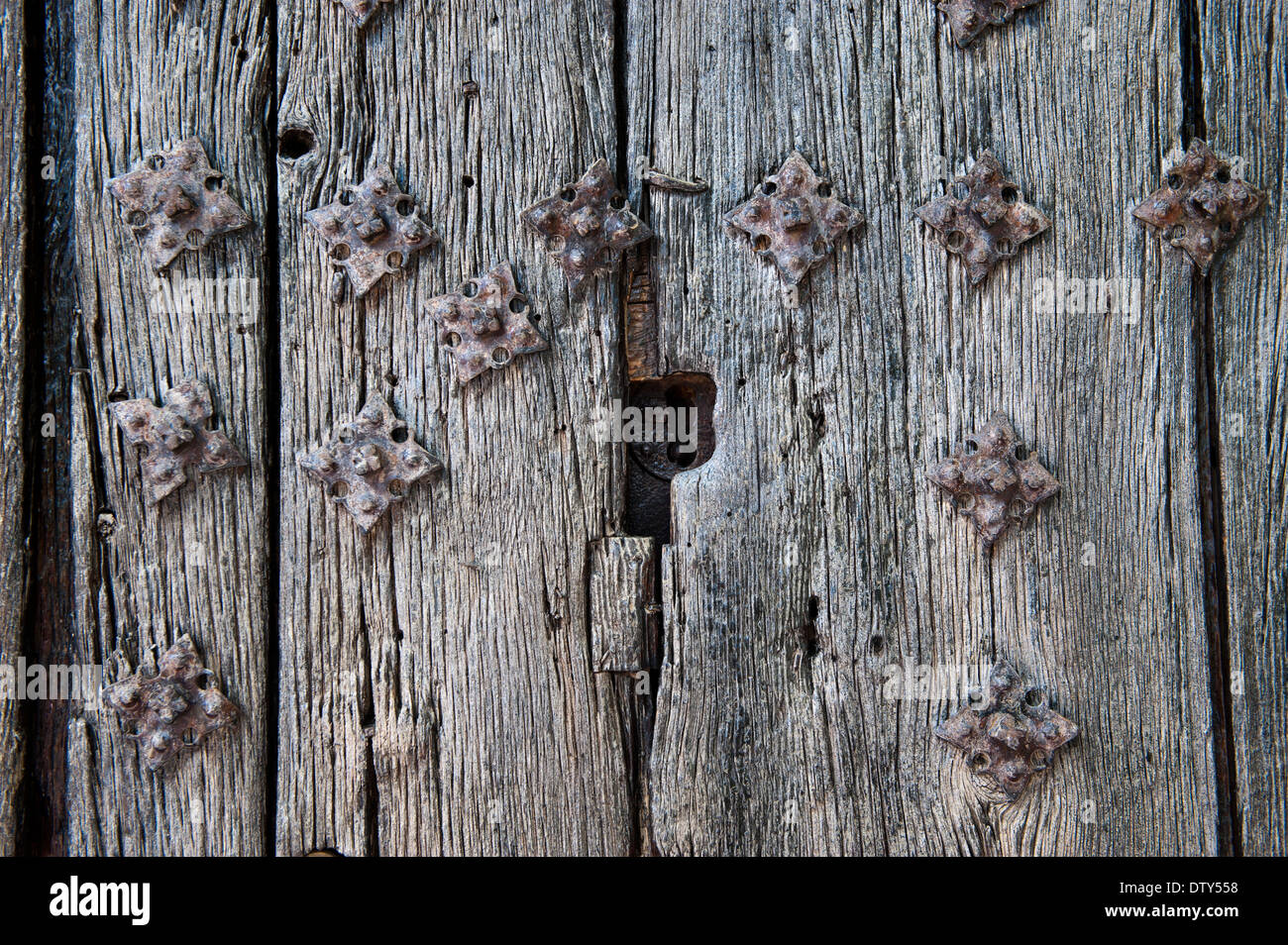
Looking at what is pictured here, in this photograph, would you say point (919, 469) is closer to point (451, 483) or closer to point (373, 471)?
point (451, 483)

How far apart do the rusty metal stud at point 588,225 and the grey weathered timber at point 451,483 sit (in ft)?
0.11

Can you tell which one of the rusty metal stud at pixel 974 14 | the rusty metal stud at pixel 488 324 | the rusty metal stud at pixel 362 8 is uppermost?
the rusty metal stud at pixel 362 8

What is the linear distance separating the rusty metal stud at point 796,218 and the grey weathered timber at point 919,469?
0.10ft

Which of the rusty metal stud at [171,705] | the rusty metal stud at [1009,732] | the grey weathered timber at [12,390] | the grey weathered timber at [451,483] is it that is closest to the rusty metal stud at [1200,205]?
the rusty metal stud at [1009,732]

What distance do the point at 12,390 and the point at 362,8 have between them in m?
0.84

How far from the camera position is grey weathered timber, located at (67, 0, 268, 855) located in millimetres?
1495

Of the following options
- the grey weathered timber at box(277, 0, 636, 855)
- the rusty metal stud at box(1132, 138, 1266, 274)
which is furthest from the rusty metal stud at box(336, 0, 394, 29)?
the rusty metal stud at box(1132, 138, 1266, 274)

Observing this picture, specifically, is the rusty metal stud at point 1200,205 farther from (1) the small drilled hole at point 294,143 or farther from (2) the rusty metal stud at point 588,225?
(1) the small drilled hole at point 294,143

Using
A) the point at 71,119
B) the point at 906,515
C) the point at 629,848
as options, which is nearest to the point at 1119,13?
the point at 906,515

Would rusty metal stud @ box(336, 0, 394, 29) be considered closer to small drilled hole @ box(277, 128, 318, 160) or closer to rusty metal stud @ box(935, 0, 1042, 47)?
small drilled hole @ box(277, 128, 318, 160)

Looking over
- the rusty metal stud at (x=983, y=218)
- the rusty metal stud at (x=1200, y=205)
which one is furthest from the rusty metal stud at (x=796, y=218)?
the rusty metal stud at (x=1200, y=205)

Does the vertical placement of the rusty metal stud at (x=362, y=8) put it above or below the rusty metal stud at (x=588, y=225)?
above

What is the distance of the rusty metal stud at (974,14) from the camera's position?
58.6 inches
